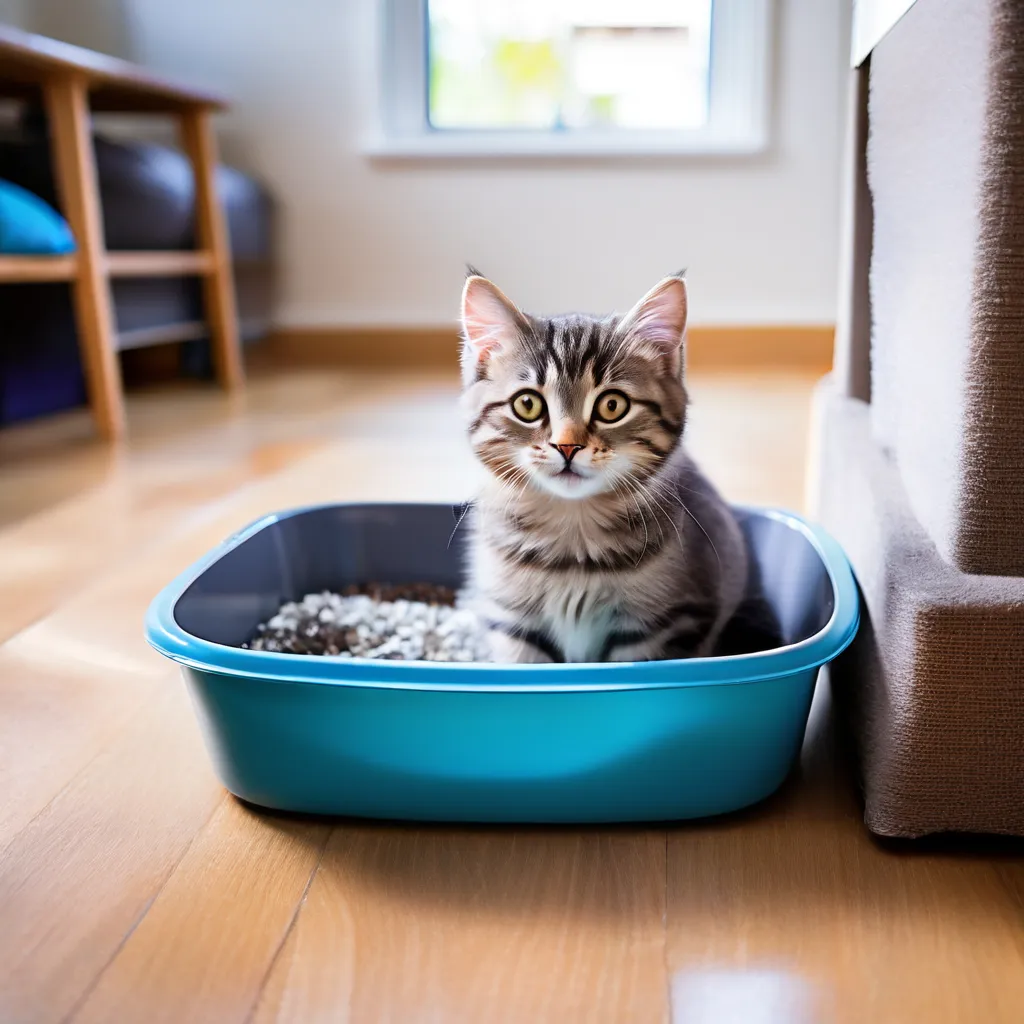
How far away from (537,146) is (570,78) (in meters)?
0.27

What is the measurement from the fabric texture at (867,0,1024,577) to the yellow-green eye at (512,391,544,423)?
1.14 feet

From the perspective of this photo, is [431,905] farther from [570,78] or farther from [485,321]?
[570,78]

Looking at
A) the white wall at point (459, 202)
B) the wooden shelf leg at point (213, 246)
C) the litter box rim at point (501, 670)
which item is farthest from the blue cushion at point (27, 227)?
the litter box rim at point (501, 670)

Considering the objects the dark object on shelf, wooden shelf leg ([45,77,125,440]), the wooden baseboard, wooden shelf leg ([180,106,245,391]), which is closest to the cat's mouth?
wooden shelf leg ([45,77,125,440])

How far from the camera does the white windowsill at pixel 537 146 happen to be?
355cm

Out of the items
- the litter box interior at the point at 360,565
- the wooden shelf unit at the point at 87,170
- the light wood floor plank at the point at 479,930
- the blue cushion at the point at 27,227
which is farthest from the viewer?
the wooden shelf unit at the point at 87,170

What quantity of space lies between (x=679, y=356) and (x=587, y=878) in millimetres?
499

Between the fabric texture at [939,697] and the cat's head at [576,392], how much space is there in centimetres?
24

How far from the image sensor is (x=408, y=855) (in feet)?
2.82

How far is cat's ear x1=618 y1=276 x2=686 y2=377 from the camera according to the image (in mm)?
967

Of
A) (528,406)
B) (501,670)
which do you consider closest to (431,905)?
(501,670)

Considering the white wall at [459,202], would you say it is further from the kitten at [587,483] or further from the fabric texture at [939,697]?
the fabric texture at [939,697]

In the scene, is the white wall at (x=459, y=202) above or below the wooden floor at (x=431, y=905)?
above

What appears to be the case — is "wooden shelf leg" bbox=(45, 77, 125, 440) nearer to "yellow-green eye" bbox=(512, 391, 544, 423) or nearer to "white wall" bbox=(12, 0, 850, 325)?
"white wall" bbox=(12, 0, 850, 325)
